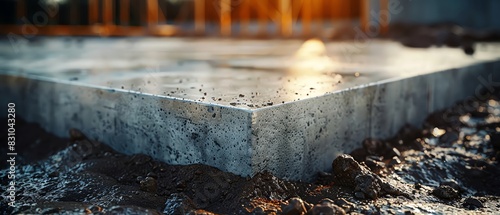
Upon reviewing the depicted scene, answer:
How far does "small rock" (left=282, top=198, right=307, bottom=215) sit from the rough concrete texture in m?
0.30

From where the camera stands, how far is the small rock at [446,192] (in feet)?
7.89

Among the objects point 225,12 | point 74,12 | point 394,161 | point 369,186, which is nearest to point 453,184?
point 394,161

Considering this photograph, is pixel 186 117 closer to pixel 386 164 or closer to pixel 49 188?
pixel 49 188

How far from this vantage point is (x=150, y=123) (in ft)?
8.68

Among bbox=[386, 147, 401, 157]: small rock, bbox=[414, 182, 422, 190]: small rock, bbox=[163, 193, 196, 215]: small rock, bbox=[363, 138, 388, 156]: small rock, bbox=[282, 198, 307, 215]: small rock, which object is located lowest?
bbox=[414, 182, 422, 190]: small rock

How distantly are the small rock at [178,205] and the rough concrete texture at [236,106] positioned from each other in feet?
0.85

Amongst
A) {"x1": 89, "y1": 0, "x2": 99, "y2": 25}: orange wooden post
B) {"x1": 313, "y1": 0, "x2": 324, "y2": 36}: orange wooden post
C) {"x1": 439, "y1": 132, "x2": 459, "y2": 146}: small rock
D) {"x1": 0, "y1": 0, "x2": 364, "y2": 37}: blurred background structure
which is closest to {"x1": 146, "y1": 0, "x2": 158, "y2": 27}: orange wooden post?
{"x1": 0, "y1": 0, "x2": 364, "y2": 37}: blurred background structure

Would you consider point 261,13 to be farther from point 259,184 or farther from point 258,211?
point 258,211

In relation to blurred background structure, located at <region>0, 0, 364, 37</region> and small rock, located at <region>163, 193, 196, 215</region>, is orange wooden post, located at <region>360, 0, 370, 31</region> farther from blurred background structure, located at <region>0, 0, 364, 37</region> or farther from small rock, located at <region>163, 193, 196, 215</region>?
small rock, located at <region>163, 193, 196, 215</region>

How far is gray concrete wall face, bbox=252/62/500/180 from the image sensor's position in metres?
2.33

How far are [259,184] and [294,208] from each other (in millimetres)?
275

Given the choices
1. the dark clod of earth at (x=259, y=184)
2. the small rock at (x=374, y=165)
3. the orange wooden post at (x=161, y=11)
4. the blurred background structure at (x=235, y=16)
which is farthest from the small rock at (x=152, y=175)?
the orange wooden post at (x=161, y=11)

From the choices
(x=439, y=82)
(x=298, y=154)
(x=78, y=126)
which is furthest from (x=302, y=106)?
(x=439, y=82)

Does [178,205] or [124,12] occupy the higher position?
[124,12]
